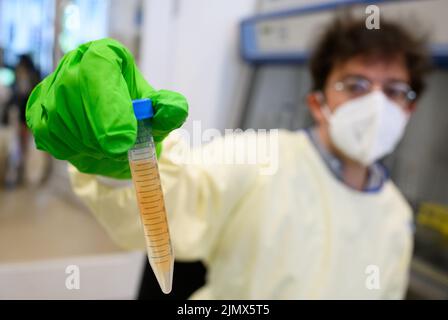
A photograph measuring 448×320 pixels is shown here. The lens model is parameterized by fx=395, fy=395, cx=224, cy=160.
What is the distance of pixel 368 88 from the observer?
1030 mm

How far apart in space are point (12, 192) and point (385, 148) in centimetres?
196

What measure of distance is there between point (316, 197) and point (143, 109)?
0.73m

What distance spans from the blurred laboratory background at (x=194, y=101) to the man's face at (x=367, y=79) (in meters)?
0.23

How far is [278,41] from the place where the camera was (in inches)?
70.2

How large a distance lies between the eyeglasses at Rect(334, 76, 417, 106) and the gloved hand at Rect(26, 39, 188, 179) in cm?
75

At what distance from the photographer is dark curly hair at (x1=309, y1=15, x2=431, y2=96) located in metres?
1.05

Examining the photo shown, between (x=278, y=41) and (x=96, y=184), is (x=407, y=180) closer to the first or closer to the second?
(x=278, y=41)

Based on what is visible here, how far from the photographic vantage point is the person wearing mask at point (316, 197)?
2.63 ft
